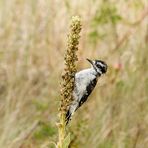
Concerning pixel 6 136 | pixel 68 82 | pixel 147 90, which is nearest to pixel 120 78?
pixel 147 90

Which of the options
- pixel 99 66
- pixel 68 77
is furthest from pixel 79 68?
pixel 68 77

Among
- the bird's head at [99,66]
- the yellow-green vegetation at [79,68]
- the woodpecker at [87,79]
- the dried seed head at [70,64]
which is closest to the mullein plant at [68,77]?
the dried seed head at [70,64]

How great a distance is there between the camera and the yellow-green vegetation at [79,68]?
382cm

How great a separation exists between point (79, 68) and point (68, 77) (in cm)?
313

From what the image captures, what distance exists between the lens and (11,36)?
503cm

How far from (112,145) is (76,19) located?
2.33m

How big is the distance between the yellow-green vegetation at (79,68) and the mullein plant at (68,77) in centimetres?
172

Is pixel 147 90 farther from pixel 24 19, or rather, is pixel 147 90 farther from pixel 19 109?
pixel 24 19

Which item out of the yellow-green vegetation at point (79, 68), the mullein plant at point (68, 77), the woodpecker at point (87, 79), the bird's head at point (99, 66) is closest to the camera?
the mullein plant at point (68, 77)

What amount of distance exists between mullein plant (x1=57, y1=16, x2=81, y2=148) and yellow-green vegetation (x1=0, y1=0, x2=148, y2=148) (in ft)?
5.63

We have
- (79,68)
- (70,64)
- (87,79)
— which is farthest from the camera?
(79,68)

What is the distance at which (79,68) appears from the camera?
178 inches

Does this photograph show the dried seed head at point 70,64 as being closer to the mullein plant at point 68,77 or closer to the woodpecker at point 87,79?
the mullein plant at point 68,77

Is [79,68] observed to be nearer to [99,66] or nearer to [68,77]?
[99,66]
